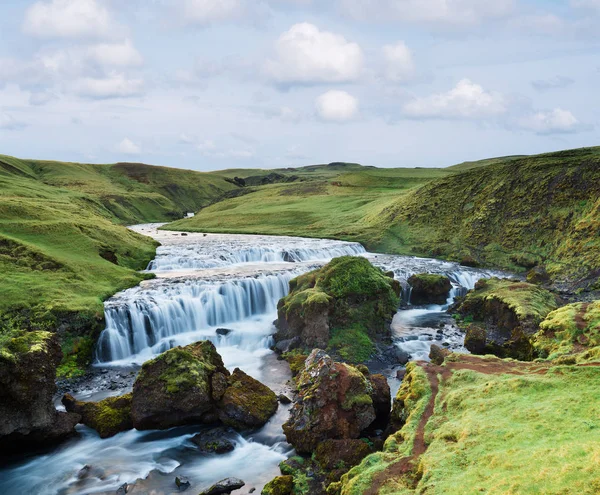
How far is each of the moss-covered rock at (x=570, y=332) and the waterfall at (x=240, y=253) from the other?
121 ft

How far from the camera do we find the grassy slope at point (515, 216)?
48.8 meters

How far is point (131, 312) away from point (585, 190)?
168 ft

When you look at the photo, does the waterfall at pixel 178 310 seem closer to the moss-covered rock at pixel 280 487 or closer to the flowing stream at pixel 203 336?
the flowing stream at pixel 203 336

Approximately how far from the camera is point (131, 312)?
32.5 meters

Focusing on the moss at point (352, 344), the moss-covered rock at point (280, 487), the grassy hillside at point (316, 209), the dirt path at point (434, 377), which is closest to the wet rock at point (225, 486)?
the moss-covered rock at point (280, 487)

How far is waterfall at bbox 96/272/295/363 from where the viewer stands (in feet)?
101

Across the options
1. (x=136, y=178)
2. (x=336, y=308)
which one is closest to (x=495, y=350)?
(x=336, y=308)

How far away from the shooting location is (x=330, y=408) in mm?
17047

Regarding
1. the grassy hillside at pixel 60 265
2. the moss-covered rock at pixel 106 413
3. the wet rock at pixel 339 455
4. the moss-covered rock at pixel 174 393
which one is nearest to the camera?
the wet rock at pixel 339 455

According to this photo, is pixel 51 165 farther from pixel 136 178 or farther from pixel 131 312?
pixel 131 312

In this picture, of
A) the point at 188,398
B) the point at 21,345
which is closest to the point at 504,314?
the point at 188,398

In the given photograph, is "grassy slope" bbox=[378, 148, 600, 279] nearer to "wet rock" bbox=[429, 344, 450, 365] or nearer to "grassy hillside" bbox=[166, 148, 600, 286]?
"grassy hillside" bbox=[166, 148, 600, 286]

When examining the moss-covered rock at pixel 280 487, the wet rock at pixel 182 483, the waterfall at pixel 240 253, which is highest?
the waterfall at pixel 240 253

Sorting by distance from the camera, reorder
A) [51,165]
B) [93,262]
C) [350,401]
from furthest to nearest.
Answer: [51,165]
[93,262]
[350,401]
